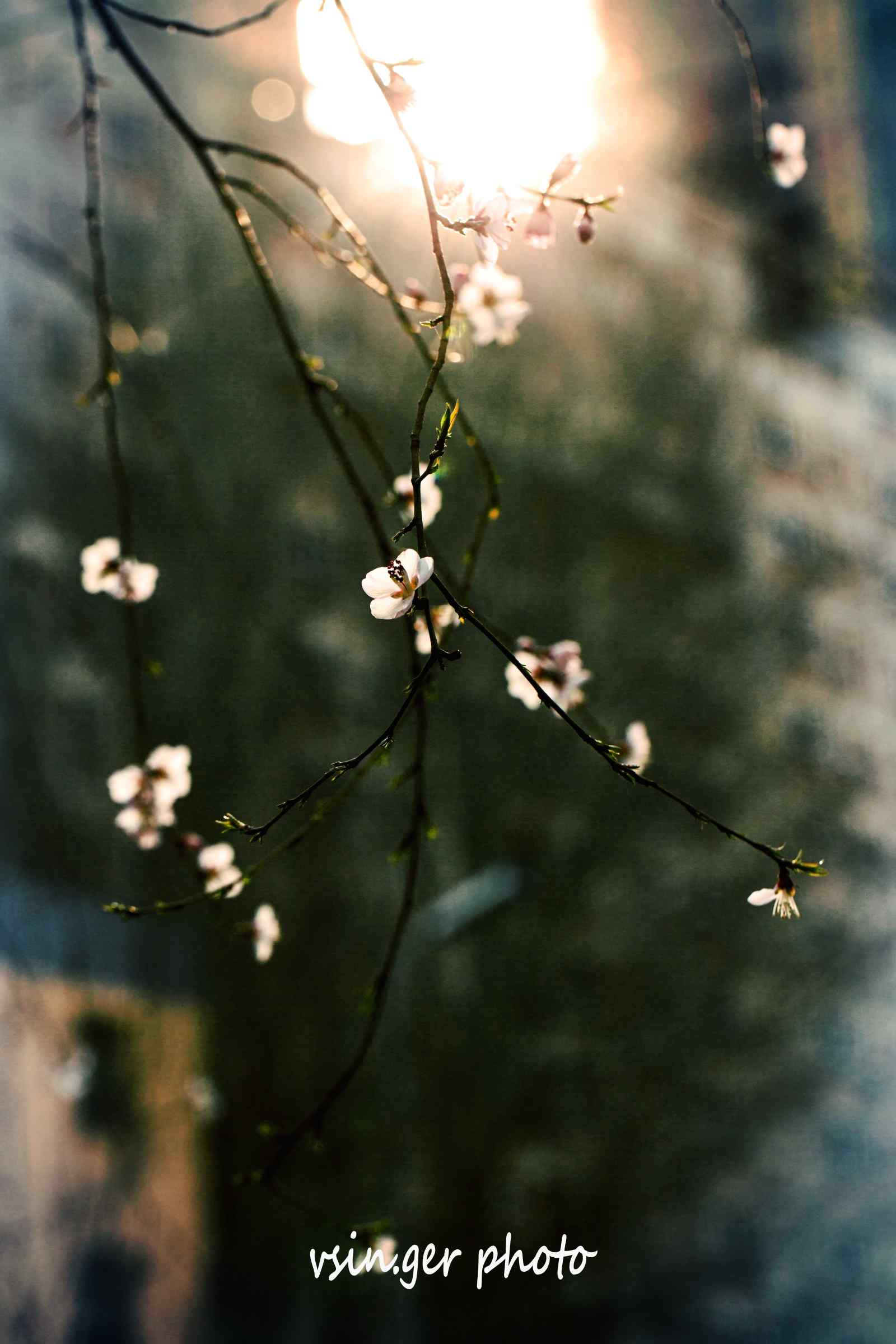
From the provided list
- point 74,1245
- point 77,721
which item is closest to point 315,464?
point 77,721

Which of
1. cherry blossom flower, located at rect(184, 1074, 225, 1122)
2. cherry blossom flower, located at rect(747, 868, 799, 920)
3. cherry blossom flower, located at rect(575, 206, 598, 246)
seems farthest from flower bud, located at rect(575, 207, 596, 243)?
cherry blossom flower, located at rect(184, 1074, 225, 1122)

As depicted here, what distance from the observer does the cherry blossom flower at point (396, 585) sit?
38cm

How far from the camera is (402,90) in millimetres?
473

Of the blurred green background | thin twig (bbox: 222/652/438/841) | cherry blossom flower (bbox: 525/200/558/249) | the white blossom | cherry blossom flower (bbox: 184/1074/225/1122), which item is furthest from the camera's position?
cherry blossom flower (bbox: 184/1074/225/1122)

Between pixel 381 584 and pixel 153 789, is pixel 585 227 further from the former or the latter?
pixel 153 789

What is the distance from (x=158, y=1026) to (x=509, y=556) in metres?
1.20

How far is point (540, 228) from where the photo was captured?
1.85 feet

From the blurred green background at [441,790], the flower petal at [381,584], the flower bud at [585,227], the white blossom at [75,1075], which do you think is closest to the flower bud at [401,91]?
the flower bud at [585,227]

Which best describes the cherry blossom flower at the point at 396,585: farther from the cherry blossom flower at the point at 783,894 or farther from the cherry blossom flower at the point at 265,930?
the cherry blossom flower at the point at 265,930

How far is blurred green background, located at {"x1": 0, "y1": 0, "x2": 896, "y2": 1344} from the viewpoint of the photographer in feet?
5.43

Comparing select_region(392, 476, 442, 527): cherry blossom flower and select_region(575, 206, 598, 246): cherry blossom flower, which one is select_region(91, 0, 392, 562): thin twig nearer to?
select_region(392, 476, 442, 527): cherry blossom flower

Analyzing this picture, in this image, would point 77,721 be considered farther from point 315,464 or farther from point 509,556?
point 509,556

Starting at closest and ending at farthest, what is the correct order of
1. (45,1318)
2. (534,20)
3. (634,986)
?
1. (45,1318)
2. (634,986)
3. (534,20)

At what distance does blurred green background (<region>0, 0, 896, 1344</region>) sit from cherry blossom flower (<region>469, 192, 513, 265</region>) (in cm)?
132
